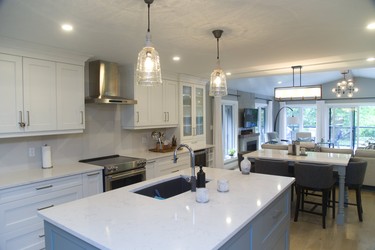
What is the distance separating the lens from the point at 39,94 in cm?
290

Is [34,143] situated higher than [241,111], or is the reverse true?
[241,111]

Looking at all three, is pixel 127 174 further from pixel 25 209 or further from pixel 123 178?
pixel 25 209

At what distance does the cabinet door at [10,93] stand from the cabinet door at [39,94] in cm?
6

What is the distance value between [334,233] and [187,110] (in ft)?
10.3

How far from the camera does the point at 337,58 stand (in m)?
3.74

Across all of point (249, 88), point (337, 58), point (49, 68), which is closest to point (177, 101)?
point (49, 68)

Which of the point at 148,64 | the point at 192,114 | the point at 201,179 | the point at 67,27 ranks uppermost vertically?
the point at 67,27

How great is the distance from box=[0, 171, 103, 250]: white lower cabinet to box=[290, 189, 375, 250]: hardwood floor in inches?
109

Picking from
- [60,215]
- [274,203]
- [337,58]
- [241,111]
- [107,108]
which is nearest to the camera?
[60,215]

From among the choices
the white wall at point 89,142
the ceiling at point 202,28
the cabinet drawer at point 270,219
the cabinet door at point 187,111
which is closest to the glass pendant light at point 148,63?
the ceiling at point 202,28

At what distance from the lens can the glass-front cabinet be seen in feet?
16.2

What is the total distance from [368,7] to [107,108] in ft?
11.3

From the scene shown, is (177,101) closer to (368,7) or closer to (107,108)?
(107,108)

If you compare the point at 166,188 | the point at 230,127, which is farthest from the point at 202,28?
the point at 230,127
